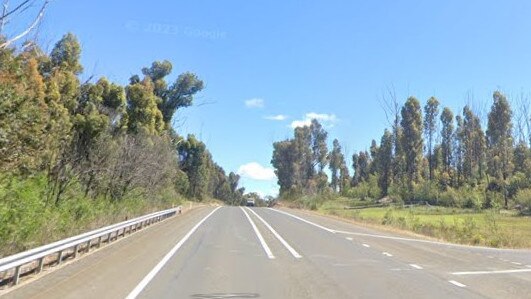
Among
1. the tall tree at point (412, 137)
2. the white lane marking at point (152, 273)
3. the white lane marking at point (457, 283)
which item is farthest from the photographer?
the tall tree at point (412, 137)

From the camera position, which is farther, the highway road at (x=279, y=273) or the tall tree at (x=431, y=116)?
the tall tree at (x=431, y=116)

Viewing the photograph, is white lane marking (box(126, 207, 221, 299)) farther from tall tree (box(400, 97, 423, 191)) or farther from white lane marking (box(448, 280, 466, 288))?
tall tree (box(400, 97, 423, 191))

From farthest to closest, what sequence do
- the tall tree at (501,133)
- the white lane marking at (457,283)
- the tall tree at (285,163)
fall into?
the tall tree at (285,163) < the tall tree at (501,133) < the white lane marking at (457,283)

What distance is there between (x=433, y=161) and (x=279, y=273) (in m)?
118

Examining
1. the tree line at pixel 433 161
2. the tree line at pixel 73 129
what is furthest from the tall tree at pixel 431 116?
the tree line at pixel 73 129

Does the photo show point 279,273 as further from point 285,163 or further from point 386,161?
point 285,163

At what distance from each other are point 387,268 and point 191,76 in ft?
161

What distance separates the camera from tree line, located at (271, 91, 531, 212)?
97.4m

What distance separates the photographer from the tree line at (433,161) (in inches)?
3836

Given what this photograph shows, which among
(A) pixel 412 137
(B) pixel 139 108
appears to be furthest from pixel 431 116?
(B) pixel 139 108

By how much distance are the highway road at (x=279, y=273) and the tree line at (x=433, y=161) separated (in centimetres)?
6397

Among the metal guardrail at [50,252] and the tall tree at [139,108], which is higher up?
the tall tree at [139,108]

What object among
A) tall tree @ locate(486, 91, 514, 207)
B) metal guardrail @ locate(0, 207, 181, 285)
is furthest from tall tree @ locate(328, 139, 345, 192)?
metal guardrail @ locate(0, 207, 181, 285)

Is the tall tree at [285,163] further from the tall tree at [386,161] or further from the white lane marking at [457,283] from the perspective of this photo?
the white lane marking at [457,283]
